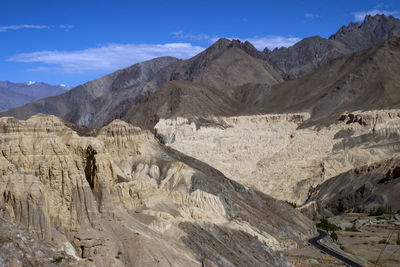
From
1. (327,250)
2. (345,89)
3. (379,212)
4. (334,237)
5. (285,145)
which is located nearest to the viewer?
(327,250)

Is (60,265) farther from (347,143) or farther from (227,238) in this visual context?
(347,143)

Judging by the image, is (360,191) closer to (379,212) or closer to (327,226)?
(379,212)

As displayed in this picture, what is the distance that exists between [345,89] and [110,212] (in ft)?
366

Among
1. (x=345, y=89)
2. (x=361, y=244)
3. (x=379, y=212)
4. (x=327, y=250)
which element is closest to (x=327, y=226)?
(x=361, y=244)

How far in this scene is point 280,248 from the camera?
37031 millimetres

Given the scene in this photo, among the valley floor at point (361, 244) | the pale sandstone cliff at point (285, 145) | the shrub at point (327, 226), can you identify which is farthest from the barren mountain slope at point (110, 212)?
the pale sandstone cliff at point (285, 145)

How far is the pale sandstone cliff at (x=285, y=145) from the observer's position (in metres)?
75.6

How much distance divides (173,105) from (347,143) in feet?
160

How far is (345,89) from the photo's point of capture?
5044 inches

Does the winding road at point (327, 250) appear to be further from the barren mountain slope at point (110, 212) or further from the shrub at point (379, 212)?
the shrub at point (379, 212)

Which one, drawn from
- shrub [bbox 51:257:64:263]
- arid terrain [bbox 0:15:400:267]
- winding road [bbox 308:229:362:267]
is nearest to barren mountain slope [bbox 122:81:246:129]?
arid terrain [bbox 0:15:400:267]

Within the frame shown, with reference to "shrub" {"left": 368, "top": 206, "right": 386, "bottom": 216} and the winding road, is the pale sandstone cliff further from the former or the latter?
the winding road

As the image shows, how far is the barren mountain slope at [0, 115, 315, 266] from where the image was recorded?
21547 millimetres

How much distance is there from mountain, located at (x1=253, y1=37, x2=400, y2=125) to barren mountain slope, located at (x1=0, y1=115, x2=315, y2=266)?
78440mm
